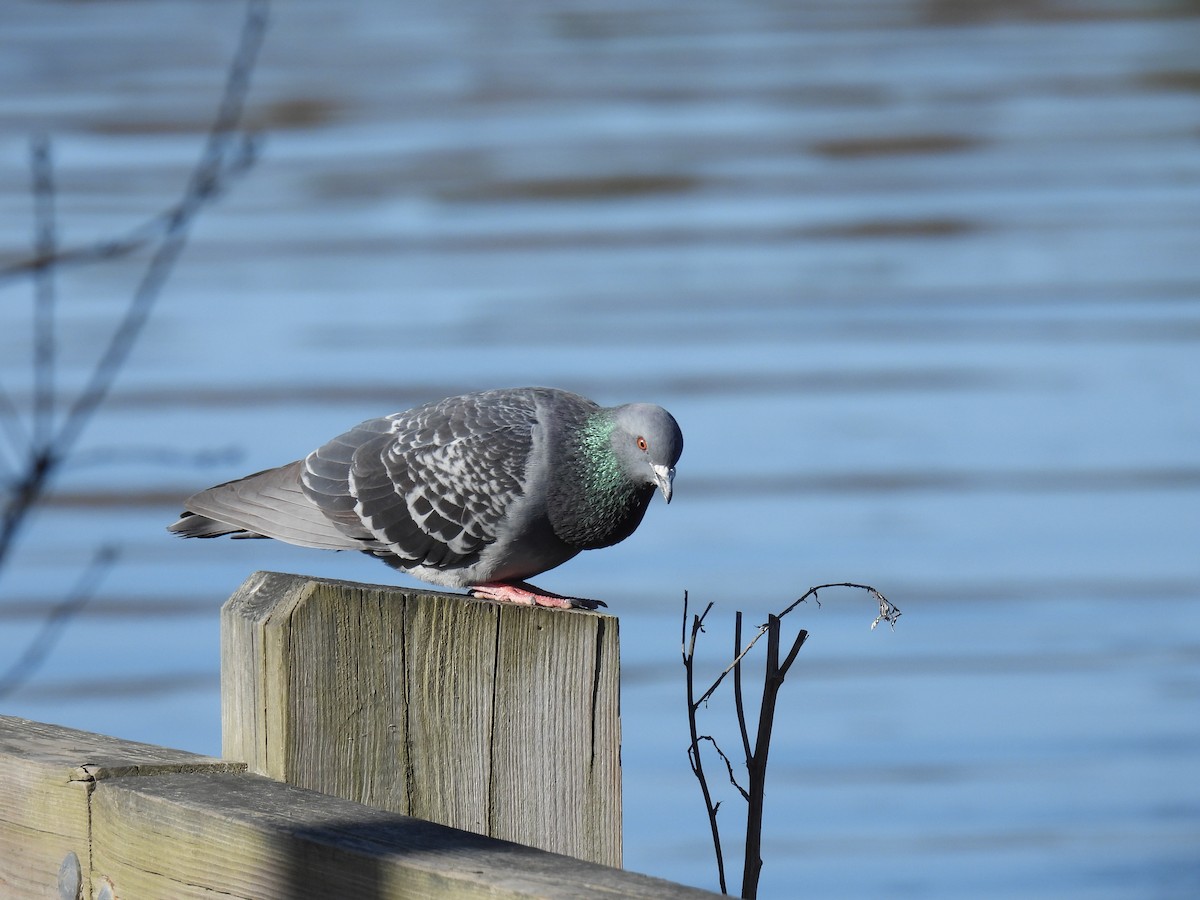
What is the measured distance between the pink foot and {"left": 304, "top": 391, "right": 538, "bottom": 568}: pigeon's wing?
0.41 ft

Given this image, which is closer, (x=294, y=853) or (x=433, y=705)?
(x=294, y=853)

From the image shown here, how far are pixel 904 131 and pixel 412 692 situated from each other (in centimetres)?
432

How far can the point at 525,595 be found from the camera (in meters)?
2.93

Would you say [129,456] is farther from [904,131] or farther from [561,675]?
[904,131]

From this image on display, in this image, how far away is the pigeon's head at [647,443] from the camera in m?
2.94

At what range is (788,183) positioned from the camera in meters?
5.53

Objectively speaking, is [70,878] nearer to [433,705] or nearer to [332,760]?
[332,760]

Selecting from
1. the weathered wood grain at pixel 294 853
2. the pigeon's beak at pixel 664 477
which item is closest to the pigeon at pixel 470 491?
the pigeon's beak at pixel 664 477

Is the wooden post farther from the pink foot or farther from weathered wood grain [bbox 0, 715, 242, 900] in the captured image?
the pink foot

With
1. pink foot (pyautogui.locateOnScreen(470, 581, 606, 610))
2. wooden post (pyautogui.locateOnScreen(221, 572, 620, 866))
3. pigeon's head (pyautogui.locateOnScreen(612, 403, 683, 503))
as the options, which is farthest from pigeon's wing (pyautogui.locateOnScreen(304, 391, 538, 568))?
wooden post (pyautogui.locateOnScreen(221, 572, 620, 866))

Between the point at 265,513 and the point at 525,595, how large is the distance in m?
0.66

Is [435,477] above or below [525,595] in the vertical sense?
above

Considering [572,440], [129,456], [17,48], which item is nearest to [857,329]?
[572,440]

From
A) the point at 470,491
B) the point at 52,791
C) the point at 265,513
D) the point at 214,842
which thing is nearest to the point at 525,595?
the point at 470,491
